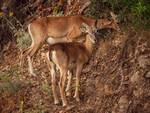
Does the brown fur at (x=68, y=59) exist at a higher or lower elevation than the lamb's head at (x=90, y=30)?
lower

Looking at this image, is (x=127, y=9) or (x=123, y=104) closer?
(x=123, y=104)

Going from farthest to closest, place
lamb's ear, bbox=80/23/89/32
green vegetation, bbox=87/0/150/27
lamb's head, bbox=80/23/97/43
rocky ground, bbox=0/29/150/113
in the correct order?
lamb's ear, bbox=80/23/89/32, green vegetation, bbox=87/0/150/27, lamb's head, bbox=80/23/97/43, rocky ground, bbox=0/29/150/113

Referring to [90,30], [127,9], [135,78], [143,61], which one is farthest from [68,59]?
[127,9]

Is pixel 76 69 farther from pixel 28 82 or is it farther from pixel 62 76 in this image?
pixel 28 82

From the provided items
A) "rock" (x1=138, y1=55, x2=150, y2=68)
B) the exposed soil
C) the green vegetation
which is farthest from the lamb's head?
"rock" (x1=138, y1=55, x2=150, y2=68)

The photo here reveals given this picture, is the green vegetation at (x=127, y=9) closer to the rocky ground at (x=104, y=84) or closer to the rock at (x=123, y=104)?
the rocky ground at (x=104, y=84)

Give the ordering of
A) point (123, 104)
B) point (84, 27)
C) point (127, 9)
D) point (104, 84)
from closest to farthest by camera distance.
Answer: point (123, 104) → point (104, 84) → point (84, 27) → point (127, 9)

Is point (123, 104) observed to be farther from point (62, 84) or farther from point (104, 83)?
point (62, 84)

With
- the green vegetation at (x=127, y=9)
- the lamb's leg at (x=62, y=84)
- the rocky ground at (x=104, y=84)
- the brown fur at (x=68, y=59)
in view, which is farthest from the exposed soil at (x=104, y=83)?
the brown fur at (x=68, y=59)

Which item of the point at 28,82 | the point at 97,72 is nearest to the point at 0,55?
the point at 28,82

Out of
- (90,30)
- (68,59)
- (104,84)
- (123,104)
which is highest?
(90,30)

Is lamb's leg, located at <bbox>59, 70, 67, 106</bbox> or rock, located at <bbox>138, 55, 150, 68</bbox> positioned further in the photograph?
rock, located at <bbox>138, 55, 150, 68</bbox>

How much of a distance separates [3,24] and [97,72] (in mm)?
3945

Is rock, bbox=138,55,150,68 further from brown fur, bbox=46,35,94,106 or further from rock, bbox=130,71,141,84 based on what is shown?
brown fur, bbox=46,35,94,106
